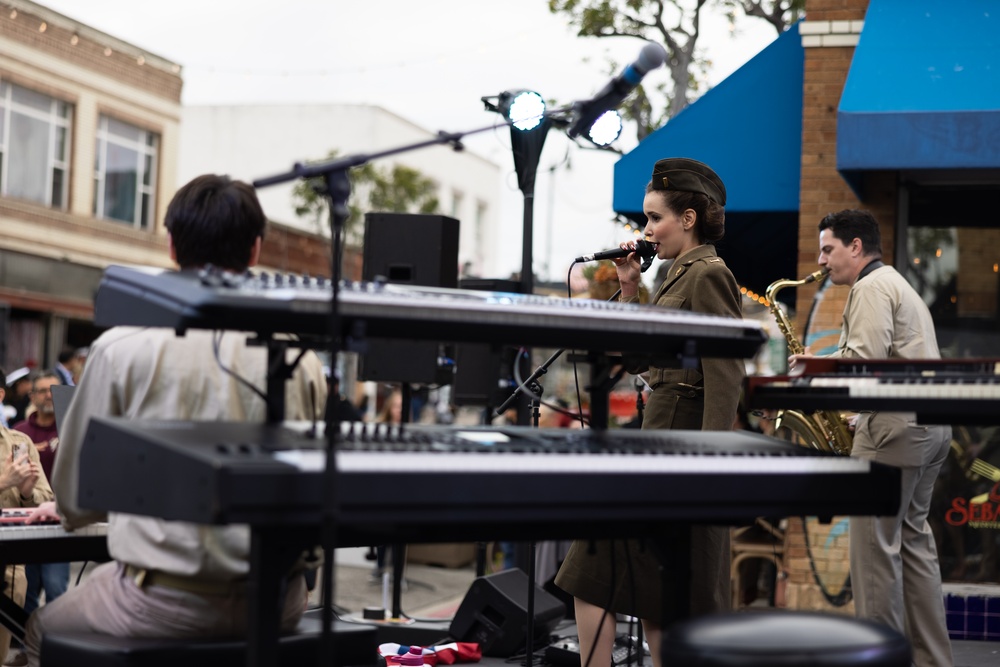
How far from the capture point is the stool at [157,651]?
2.86m

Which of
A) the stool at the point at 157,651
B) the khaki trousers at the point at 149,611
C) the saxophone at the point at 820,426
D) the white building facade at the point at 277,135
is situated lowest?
the stool at the point at 157,651

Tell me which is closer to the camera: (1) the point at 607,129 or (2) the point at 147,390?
(2) the point at 147,390

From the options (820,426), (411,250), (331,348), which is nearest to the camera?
(331,348)

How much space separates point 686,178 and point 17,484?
A: 3697 mm

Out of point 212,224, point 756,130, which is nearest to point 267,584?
point 212,224

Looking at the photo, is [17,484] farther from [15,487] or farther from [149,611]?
[149,611]

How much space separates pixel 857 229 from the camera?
5840 millimetres

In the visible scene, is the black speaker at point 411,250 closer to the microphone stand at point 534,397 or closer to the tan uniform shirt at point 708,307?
the microphone stand at point 534,397

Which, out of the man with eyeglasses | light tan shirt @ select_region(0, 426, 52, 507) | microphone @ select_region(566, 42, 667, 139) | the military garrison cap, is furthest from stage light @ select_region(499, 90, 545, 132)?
the man with eyeglasses

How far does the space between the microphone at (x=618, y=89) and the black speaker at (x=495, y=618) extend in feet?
12.7

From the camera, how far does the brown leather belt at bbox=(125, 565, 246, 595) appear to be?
9.87ft

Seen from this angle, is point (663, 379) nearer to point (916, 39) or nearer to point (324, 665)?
point (324, 665)

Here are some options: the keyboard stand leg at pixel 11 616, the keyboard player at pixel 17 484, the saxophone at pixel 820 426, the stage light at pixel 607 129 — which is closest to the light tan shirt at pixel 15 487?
the keyboard player at pixel 17 484

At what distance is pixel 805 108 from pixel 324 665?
637 centimetres
